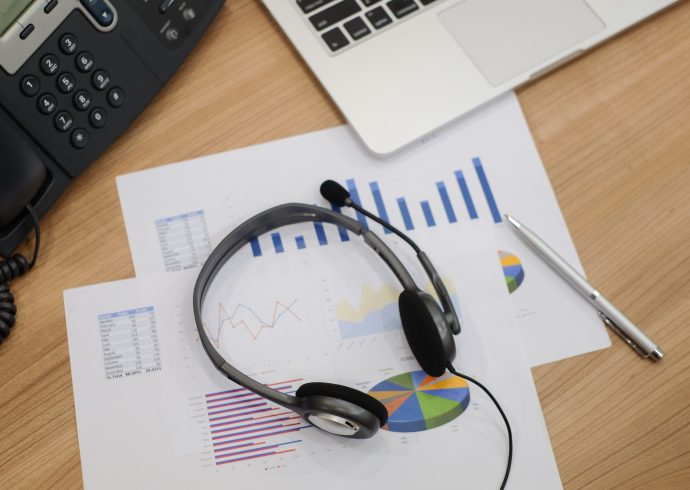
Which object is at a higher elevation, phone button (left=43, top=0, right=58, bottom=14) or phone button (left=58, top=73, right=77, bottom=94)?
phone button (left=43, top=0, right=58, bottom=14)

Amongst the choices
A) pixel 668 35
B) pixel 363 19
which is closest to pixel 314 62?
pixel 363 19

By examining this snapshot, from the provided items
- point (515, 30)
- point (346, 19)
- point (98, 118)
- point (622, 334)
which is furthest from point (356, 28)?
point (622, 334)

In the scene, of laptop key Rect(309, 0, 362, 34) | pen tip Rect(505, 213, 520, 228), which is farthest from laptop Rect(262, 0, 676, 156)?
pen tip Rect(505, 213, 520, 228)

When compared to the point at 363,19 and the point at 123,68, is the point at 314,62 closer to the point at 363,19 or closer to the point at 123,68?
the point at 363,19

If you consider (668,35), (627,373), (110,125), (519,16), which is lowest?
(627,373)

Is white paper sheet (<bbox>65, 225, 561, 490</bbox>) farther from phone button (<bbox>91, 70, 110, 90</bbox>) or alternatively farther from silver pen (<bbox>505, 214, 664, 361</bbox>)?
phone button (<bbox>91, 70, 110, 90</bbox>)

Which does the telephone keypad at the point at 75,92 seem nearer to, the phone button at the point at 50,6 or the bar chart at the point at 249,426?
the phone button at the point at 50,6

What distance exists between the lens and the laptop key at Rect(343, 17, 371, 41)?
72cm

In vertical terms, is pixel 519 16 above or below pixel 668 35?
above

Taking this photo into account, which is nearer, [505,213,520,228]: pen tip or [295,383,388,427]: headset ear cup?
[295,383,388,427]: headset ear cup

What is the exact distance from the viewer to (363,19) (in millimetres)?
722

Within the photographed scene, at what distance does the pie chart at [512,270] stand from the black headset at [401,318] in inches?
2.7

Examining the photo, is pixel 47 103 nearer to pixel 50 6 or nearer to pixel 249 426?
pixel 50 6

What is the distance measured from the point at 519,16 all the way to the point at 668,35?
0.16 m
